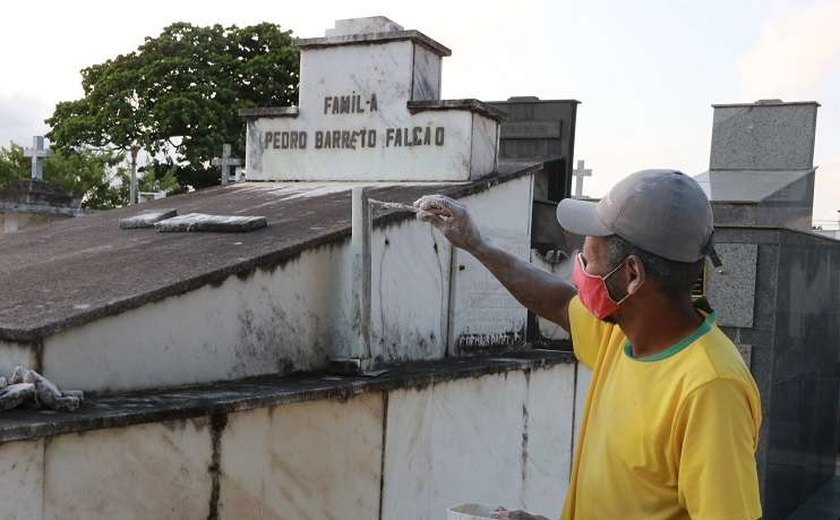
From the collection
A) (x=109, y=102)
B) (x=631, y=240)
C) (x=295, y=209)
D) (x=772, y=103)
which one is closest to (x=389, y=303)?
(x=295, y=209)

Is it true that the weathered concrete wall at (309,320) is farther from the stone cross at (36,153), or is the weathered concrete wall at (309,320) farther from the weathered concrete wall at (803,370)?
the stone cross at (36,153)

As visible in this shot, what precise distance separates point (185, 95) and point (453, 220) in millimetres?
26338

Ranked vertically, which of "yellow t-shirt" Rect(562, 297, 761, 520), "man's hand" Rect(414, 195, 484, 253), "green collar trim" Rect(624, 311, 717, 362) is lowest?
"yellow t-shirt" Rect(562, 297, 761, 520)

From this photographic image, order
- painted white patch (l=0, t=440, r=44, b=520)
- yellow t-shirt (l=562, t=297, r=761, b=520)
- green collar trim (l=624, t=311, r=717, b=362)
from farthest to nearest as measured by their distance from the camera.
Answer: painted white patch (l=0, t=440, r=44, b=520), green collar trim (l=624, t=311, r=717, b=362), yellow t-shirt (l=562, t=297, r=761, b=520)

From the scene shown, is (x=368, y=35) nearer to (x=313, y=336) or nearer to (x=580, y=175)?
(x=313, y=336)

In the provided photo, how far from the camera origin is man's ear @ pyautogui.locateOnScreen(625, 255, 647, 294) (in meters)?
2.04

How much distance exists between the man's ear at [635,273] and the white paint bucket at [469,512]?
61cm

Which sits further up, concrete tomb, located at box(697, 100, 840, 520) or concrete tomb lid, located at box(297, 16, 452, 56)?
concrete tomb lid, located at box(297, 16, 452, 56)

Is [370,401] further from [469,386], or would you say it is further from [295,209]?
[295,209]

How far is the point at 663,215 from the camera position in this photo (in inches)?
77.9

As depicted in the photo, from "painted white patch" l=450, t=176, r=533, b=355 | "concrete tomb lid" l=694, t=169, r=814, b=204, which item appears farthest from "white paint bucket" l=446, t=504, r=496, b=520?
"concrete tomb lid" l=694, t=169, r=814, b=204

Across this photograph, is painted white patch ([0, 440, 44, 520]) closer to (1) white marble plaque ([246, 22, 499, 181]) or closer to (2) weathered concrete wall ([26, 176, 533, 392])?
(2) weathered concrete wall ([26, 176, 533, 392])

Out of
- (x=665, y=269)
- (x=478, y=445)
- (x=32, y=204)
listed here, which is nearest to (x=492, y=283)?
(x=478, y=445)

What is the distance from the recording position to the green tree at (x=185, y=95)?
2783 cm
